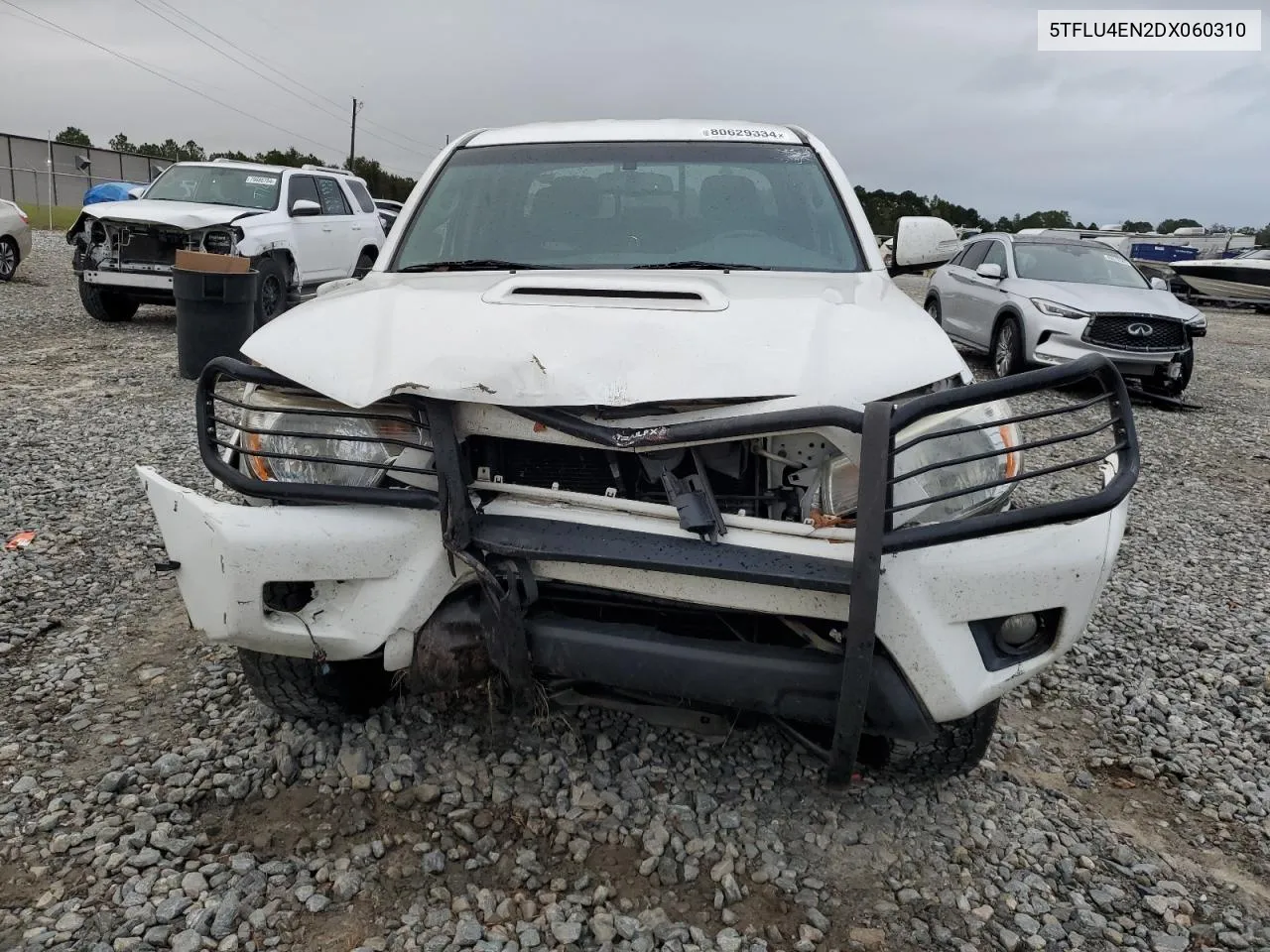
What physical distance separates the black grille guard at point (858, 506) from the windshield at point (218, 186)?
956cm

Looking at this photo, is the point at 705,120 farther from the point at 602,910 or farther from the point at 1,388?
the point at 1,388

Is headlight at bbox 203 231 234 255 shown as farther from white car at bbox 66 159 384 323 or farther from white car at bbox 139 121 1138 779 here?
white car at bbox 139 121 1138 779

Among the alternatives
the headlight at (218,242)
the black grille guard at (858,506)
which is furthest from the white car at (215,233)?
the black grille guard at (858,506)

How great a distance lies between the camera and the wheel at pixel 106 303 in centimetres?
1054

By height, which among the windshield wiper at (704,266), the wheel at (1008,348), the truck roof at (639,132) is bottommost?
the wheel at (1008,348)

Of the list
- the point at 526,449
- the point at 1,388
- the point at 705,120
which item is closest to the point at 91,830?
the point at 526,449

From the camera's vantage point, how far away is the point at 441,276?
3061 mm

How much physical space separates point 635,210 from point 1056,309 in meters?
7.54

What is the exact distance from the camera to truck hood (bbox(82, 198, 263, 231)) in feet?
31.7

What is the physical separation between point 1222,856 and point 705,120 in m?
3.10

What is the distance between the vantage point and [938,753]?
2.54 metres

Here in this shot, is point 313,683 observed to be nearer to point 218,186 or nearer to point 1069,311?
point 1069,311

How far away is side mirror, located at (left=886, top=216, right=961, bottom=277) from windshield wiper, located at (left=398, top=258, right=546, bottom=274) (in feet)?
5.28

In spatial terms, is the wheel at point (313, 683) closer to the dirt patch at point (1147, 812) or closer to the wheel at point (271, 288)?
the dirt patch at point (1147, 812)
